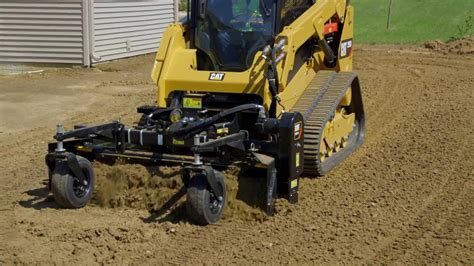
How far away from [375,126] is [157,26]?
11156 millimetres

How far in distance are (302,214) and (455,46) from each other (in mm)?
14435

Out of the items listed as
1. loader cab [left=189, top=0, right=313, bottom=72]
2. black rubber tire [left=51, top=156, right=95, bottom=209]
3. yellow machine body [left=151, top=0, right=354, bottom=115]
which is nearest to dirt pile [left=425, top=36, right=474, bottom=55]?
yellow machine body [left=151, top=0, right=354, bottom=115]

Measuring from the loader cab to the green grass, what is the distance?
15.4 metres

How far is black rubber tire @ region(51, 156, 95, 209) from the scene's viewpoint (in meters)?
7.34

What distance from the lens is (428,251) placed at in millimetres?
6379

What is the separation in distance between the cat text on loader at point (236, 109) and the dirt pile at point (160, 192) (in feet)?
0.41

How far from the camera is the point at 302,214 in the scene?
7.37m

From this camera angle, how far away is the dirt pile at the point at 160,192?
7309mm

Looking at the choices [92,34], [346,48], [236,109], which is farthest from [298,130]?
[92,34]

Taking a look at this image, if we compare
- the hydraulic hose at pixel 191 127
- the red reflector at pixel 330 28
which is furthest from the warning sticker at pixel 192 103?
Answer: the red reflector at pixel 330 28

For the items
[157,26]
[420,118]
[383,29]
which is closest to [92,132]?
[420,118]

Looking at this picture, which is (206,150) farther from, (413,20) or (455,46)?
(413,20)

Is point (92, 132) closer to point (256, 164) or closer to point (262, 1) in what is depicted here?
point (256, 164)

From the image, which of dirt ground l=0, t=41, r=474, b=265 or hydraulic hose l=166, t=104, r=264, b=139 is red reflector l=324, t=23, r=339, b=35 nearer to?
dirt ground l=0, t=41, r=474, b=265
